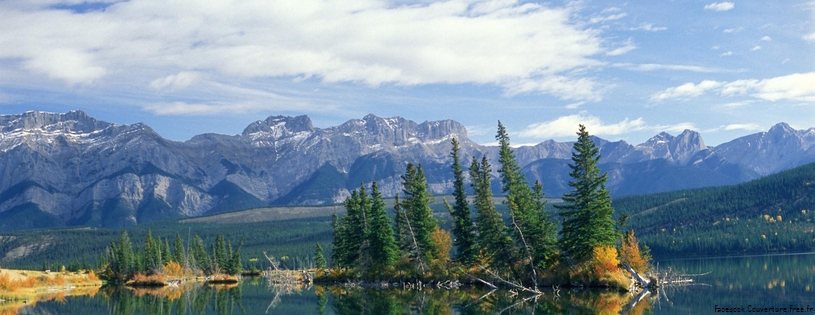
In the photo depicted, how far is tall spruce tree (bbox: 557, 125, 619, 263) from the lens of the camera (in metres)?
94.1

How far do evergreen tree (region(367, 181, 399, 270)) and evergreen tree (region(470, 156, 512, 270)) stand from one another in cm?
1706

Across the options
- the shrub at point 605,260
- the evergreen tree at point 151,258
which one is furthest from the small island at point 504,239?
the evergreen tree at point 151,258

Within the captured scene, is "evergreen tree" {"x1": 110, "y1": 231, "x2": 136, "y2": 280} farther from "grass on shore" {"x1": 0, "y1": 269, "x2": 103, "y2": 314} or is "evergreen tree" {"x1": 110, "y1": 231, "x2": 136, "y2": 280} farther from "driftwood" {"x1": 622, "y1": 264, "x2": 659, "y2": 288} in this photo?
"driftwood" {"x1": 622, "y1": 264, "x2": 659, "y2": 288}

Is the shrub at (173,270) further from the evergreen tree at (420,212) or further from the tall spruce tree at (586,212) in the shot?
the tall spruce tree at (586,212)

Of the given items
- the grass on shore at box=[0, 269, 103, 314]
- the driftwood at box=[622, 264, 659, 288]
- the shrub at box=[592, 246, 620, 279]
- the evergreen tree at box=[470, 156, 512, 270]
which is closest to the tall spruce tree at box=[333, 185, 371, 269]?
the evergreen tree at box=[470, 156, 512, 270]

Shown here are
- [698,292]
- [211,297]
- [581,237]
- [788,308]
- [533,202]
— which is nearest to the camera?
[788,308]

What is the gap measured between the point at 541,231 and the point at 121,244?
129004 millimetres

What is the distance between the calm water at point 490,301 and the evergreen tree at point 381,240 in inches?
601

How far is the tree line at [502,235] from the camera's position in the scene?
9506 centimetres

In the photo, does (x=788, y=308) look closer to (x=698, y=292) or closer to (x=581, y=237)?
(x=698, y=292)

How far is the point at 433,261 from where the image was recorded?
119m

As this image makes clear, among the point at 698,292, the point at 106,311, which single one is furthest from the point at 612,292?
the point at 106,311

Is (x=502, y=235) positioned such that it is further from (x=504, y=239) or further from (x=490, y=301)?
(x=490, y=301)

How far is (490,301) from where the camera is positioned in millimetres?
81750
